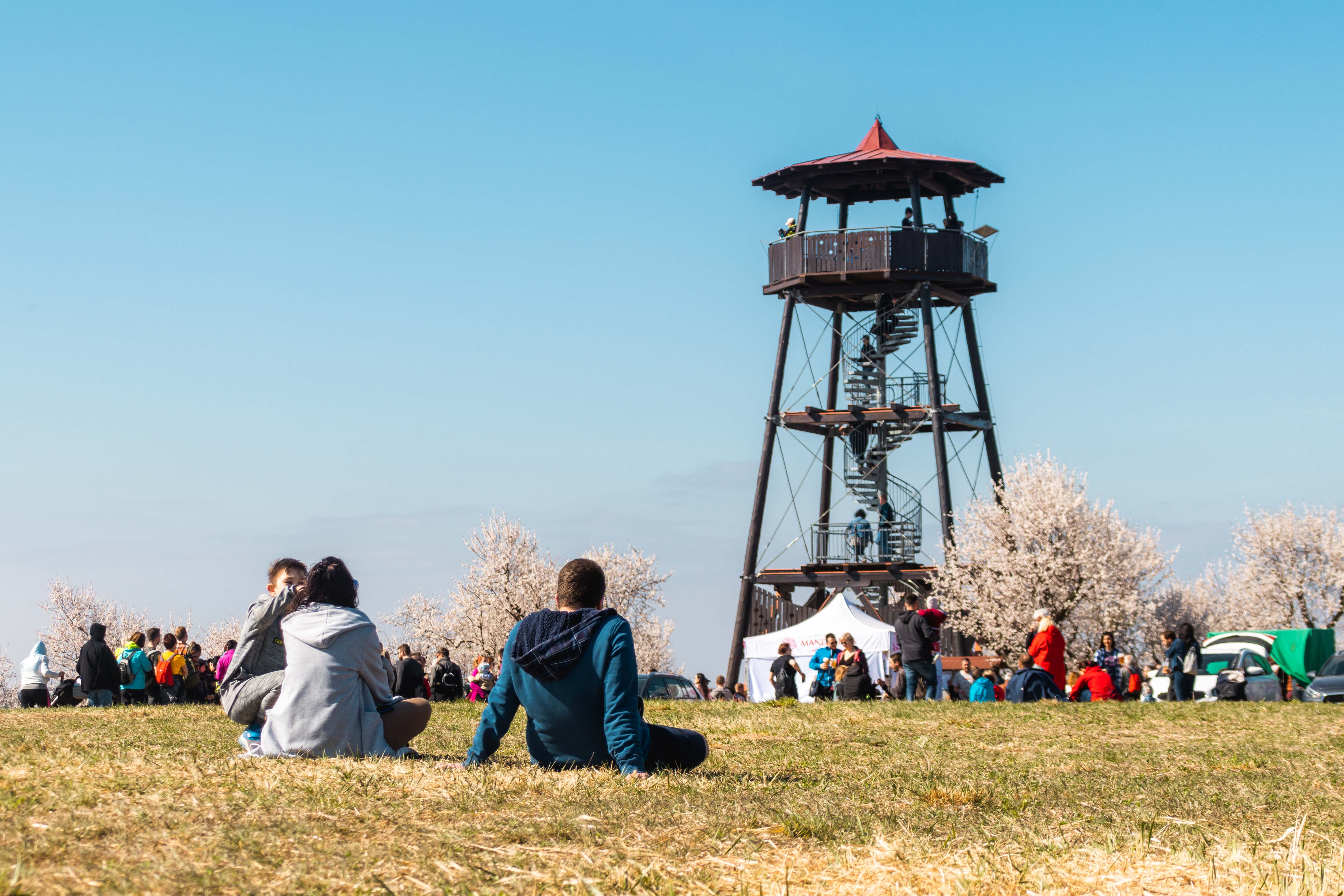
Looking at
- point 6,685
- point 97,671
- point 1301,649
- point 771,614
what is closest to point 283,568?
point 97,671

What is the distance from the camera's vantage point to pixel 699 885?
4.96 meters

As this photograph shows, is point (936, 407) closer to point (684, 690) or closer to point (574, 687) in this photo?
point (684, 690)

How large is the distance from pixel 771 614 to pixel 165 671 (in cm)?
2069

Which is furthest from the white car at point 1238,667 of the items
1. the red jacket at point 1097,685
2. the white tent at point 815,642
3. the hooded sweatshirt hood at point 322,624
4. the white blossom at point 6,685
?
the white blossom at point 6,685

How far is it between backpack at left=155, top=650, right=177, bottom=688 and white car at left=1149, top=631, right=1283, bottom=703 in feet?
57.1

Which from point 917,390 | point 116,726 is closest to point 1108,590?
point 917,390

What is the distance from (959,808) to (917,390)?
31.7 metres

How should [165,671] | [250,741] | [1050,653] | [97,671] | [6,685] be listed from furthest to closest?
[6,685] < [165,671] < [97,671] < [1050,653] < [250,741]

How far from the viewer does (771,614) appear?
39844 millimetres

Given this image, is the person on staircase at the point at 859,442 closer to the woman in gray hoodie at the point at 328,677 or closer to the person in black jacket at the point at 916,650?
the person in black jacket at the point at 916,650

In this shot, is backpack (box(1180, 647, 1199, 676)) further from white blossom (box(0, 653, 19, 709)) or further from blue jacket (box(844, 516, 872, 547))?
white blossom (box(0, 653, 19, 709))

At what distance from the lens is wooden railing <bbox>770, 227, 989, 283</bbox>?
124 feet

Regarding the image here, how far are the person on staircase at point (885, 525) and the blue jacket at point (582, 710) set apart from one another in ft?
103

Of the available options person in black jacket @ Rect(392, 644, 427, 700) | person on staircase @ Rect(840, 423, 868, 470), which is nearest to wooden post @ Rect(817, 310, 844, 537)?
person on staircase @ Rect(840, 423, 868, 470)
